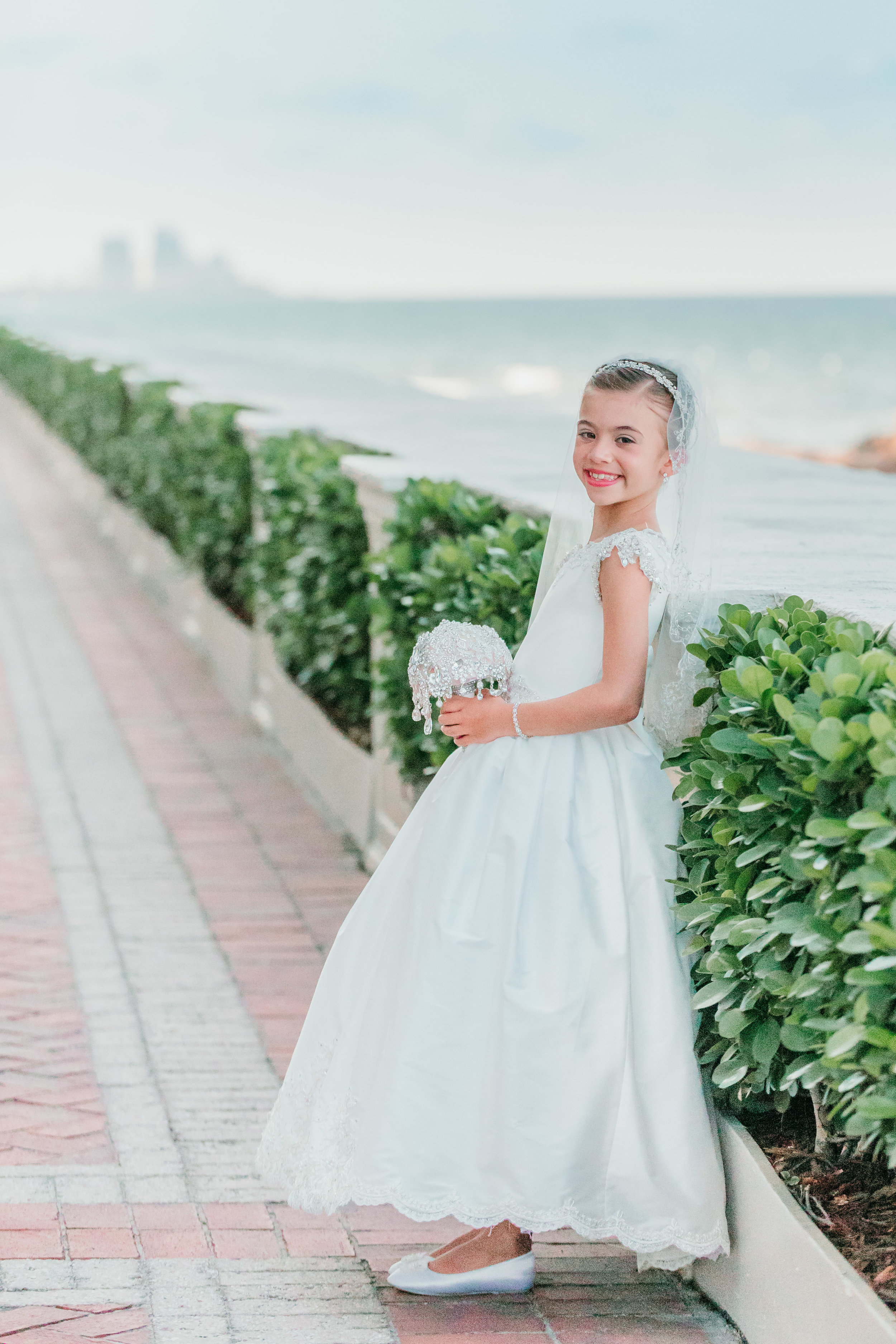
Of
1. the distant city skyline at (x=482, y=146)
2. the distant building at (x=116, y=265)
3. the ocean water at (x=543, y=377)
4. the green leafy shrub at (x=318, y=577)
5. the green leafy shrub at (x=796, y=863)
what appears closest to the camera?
the green leafy shrub at (x=796, y=863)

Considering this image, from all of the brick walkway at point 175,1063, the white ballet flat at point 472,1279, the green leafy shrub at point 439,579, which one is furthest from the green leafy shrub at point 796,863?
the green leafy shrub at point 439,579

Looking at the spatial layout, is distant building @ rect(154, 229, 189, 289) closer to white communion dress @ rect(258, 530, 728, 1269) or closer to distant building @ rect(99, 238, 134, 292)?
distant building @ rect(99, 238, 134, 292)

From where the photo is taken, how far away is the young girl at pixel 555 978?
2406mm

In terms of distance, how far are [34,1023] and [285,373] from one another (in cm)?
1297

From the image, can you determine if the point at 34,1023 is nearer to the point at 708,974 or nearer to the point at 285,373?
the point at 708,974

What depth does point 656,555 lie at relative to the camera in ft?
Result: 8.14

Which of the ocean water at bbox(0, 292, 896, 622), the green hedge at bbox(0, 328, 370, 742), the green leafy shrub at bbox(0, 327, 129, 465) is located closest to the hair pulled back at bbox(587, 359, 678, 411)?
the ocean water at bbox(0, 292, 896, 622)

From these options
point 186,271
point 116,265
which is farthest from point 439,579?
point 186,271

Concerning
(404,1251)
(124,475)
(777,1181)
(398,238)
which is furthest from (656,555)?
(398,238)

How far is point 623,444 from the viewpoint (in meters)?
2.49

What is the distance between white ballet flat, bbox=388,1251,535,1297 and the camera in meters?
2.58

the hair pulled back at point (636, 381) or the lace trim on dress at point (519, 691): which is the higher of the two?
the hair pulled back at point (636, 381)

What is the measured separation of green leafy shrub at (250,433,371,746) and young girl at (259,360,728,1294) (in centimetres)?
235

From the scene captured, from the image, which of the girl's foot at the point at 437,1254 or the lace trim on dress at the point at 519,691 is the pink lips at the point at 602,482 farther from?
the girl's foot at the point at 437,1254
